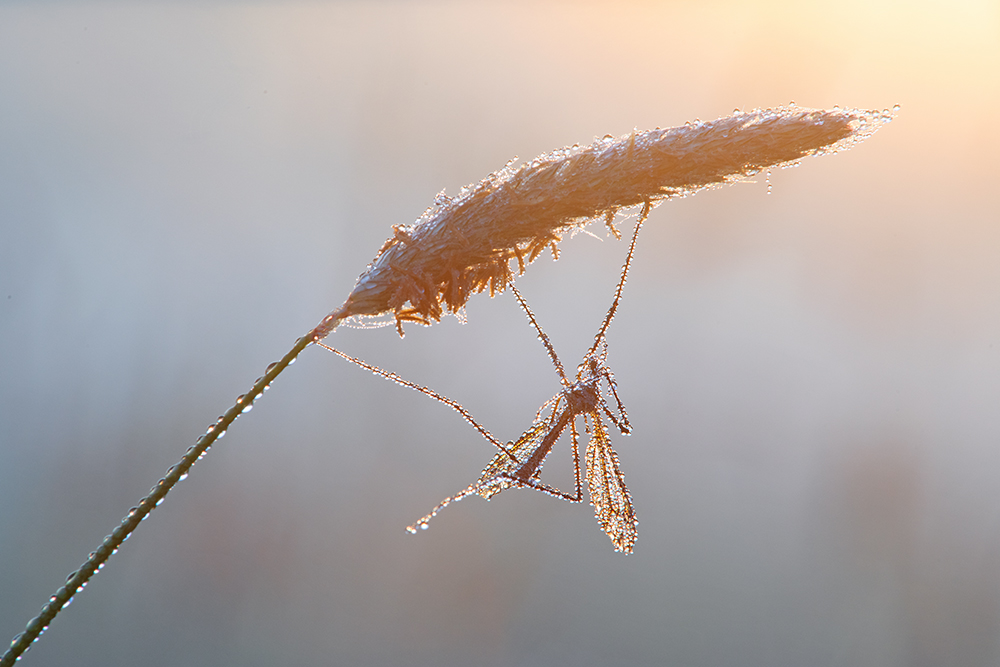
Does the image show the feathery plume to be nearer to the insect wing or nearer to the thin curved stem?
the thin curved stem

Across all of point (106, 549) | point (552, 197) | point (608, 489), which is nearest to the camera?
point (106, 549)

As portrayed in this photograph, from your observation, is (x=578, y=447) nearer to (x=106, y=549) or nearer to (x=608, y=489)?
(x=608, y=489)

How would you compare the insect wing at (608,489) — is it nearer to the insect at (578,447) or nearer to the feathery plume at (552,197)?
the insect at (578,447)

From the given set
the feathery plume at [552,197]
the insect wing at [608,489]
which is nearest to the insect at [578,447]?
the insect wing at [608,489]

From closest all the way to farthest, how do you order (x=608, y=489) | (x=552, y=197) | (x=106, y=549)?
1. (x=106, y=549)
2. (x=552, y=197)
3. (x=608, y=489)

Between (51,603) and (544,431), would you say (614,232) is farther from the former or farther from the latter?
(51,603)

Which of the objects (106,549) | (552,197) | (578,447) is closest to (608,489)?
(578,447)

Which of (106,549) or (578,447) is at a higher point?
(578,447)

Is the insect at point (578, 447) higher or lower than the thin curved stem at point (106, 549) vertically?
higher
